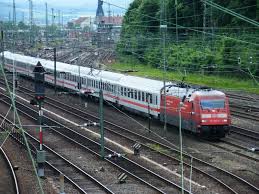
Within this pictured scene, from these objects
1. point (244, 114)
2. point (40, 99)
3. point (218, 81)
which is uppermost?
point (40, 99)

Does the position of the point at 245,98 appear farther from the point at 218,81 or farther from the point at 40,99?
the point at 40,99

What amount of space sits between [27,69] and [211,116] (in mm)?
35336

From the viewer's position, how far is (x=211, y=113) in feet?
90.8

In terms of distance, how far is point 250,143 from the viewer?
27.9 meters

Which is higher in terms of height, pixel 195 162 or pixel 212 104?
pixel 212 104

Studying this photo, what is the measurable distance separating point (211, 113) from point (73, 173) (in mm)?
7888

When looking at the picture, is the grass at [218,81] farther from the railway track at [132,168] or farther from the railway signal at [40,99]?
the railway signal at [40,99]

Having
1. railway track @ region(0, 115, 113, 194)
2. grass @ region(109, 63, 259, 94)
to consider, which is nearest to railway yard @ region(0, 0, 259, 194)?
railway track @ region(0, 115, 113, 194)

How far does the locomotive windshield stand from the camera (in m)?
27.7

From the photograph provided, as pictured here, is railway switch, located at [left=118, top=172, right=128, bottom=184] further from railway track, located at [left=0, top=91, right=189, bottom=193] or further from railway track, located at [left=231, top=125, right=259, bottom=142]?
railway track, located at [left=231, top=125, right=259, bottom=142]

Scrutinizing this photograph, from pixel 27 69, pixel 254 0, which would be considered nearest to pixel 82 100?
pixel 27 69

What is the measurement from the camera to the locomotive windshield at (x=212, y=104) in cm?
2767

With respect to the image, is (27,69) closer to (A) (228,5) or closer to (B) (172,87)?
(A) (228,5)

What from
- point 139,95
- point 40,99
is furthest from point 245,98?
point 40,99
